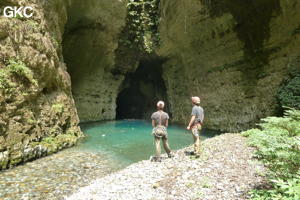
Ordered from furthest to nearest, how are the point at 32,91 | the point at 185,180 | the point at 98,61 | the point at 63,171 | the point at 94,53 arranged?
the point at 98,61 < the point at 94,53 < the point at 32,91 < the point at 63,171 < the point at 185,180

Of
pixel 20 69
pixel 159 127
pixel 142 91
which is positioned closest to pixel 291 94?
pixel 159 127

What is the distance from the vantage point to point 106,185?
206 inches

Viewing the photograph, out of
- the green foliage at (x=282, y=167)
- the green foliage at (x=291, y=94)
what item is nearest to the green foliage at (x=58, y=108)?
the green foliage at (x=282, y=167)

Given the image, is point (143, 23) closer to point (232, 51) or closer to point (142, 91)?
point (232, 51)

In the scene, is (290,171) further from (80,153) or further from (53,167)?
(80,153)

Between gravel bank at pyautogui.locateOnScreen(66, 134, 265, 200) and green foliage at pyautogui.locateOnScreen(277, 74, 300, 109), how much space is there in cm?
611

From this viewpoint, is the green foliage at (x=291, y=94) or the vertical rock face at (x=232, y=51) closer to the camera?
the green foliage at (x=291, y=94)

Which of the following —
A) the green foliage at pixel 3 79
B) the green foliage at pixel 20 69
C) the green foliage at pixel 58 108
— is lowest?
the green foliage at pixel 58 108

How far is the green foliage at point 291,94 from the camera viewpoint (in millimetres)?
11020

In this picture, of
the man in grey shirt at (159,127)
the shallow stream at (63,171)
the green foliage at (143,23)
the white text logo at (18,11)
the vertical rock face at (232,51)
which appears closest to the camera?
the shallow stream at (63,171)

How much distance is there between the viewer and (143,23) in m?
22.7

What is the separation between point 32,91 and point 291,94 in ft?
40.8

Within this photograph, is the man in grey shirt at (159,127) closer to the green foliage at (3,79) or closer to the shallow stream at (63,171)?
the shallow stream at (63,171)

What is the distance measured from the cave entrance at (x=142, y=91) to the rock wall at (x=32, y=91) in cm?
1611
